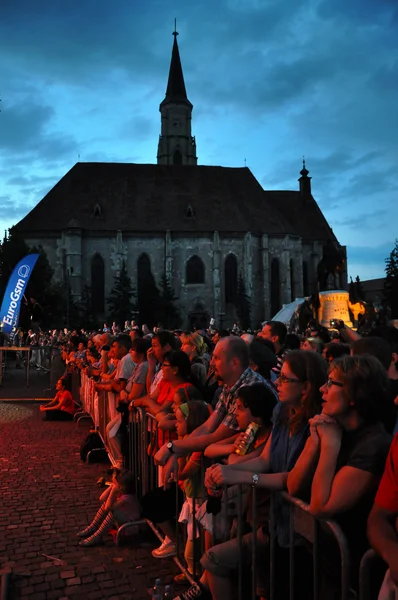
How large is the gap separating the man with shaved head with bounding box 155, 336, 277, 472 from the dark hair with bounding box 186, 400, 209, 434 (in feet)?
0.68

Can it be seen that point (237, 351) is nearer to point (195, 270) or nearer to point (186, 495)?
point (186, 495)

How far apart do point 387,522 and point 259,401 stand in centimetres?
150

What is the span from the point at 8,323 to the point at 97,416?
12450 millimetres

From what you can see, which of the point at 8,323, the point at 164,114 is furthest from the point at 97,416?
the point at 164,114

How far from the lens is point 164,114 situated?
68688 mm

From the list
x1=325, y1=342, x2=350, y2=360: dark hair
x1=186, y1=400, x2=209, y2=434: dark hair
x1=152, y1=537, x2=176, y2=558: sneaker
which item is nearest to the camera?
x1=186, y1=400, x2=209, y2=434: dark hair

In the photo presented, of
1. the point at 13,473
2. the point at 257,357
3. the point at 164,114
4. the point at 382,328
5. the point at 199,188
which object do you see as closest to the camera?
the point at 257,357

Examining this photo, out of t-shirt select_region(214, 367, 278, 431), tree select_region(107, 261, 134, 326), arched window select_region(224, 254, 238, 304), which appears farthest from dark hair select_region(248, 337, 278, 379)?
arched window select_region(224, 254, 238, 304)

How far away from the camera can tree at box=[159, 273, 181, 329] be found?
52.4 m

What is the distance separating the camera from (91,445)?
341 inches

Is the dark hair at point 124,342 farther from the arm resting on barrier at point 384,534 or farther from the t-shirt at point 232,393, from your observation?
the arm resting on barrier at point 384,534

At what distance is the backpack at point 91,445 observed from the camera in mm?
8555

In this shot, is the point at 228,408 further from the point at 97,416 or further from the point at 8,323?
the point at 8,323

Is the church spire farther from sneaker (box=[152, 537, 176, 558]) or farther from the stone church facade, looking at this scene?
sneaker (box=[152, 537, 176, 558])
